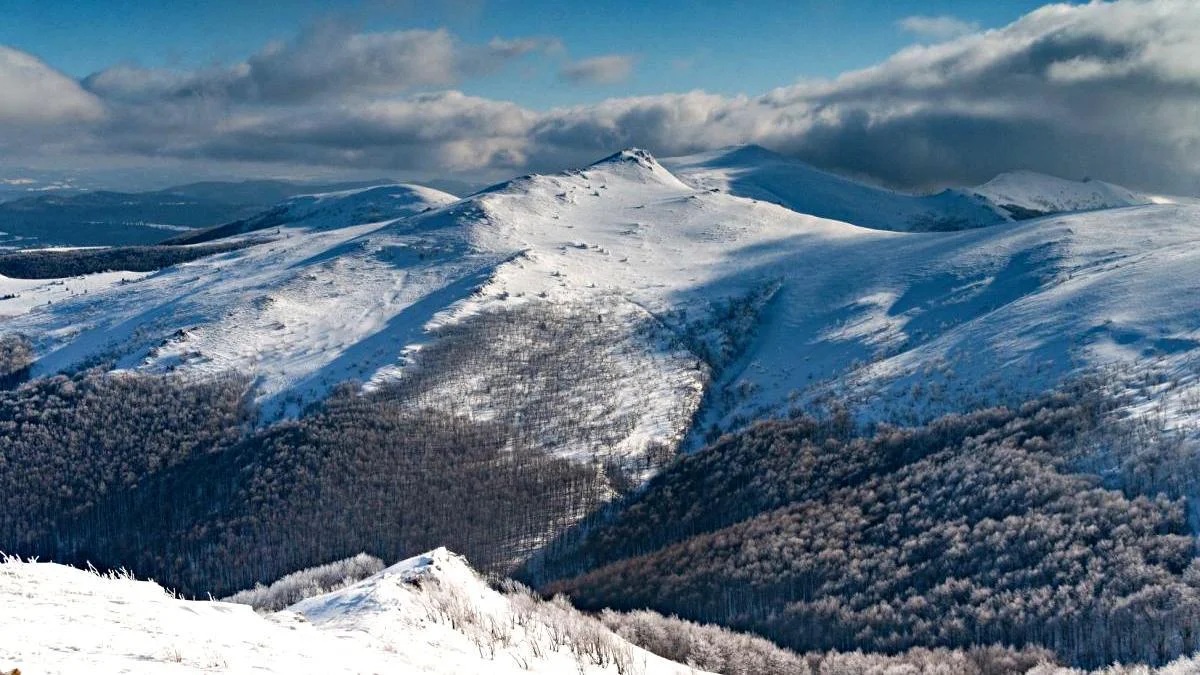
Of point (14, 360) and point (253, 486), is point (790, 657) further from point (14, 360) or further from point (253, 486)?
point (14, 360)

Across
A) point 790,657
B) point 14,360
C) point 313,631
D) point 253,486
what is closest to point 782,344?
point 253,486

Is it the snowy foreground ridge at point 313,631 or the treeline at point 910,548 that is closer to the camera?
the snowy foreground ridge at point 313,631

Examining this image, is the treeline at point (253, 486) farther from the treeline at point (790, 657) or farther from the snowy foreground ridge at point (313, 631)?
the snowy foreground ridge at point (313, 631)

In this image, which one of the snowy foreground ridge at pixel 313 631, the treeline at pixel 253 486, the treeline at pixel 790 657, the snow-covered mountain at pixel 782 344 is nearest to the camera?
the snowy foreground ridge at pixel 313 631

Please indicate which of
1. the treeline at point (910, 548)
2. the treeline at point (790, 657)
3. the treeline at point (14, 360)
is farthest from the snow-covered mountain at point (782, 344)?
the treeline at point (790, 657)

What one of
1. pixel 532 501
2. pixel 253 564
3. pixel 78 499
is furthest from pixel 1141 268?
pixel 78 499

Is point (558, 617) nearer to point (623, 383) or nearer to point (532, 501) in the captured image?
point (532, 501)
